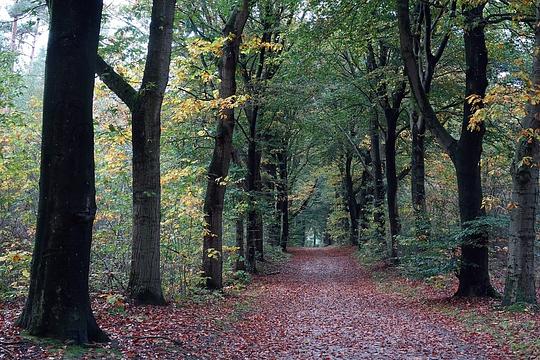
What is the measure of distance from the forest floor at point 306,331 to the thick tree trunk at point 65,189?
1.26ft

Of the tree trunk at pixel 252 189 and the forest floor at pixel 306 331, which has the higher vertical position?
the tree trunk at pixel 252 189

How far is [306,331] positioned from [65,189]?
597 cm

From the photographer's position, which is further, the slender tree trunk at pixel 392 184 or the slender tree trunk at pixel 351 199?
the slender tree trunk at pixel 351 199

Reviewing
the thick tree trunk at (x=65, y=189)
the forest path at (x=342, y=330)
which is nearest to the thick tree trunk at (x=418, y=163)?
the forest path at (x=342, y=330)

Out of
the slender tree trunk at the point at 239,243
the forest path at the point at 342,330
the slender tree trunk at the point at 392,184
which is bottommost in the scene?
the forest path at the point at 342,330

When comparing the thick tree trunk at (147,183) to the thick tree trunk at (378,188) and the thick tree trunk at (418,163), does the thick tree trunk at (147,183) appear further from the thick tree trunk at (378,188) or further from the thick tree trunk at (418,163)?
the thick tree trunk at (378,188)

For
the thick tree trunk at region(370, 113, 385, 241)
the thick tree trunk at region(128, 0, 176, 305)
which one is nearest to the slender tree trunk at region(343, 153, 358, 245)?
the thick tree trunk at region(370, 113, 385, 241)

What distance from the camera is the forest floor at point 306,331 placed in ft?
22.7

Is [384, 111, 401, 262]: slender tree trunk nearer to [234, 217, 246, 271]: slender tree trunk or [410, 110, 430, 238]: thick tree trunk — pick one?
[410, 110, 430, 238]: thick tree trunk

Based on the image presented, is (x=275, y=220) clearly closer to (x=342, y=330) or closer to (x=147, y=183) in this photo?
(x=342, y=330)

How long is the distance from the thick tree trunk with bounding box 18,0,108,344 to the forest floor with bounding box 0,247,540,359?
1.26ft

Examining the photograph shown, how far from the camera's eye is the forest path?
25.9 feet

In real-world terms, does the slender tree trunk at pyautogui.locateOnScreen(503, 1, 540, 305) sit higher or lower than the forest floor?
higher

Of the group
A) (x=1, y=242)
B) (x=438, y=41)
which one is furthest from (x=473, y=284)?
(x=1, y=242)
